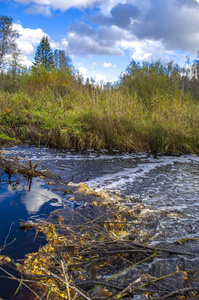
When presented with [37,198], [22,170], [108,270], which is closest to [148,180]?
[37,198]

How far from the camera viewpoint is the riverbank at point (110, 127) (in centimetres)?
719

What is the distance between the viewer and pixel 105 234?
201cm

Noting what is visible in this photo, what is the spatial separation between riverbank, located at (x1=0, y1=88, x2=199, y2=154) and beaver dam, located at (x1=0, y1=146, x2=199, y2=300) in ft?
7.03

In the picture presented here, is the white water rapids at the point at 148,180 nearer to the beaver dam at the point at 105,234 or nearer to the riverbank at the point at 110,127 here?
the beaver dam at the point at 105,234

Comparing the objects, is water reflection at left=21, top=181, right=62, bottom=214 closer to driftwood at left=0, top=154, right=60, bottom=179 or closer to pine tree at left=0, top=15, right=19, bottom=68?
driftwood at left=0, top=154, right=60, bottom=179

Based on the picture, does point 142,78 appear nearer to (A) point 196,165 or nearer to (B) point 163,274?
(A) point 196,165

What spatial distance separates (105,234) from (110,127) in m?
5.51

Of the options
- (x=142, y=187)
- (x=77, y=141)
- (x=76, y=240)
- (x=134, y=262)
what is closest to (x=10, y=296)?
(x=76, y=240)

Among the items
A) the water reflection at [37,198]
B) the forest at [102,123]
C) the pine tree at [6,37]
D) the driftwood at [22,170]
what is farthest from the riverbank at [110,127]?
the pine tree at [6,37]

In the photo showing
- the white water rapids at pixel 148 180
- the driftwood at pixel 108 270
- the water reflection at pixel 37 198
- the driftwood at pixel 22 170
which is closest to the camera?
the driftwood at pixel 108 270

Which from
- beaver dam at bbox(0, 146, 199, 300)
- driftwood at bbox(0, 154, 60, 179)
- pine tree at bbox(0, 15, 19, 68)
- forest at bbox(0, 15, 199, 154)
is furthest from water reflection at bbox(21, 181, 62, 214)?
pine tree at bbox(0, 15, 19, 68)

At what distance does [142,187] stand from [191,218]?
1.36m

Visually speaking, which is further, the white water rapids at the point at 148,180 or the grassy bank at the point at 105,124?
the grassy bank at the point at 105,124

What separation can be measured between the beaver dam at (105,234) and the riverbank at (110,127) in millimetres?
2142
